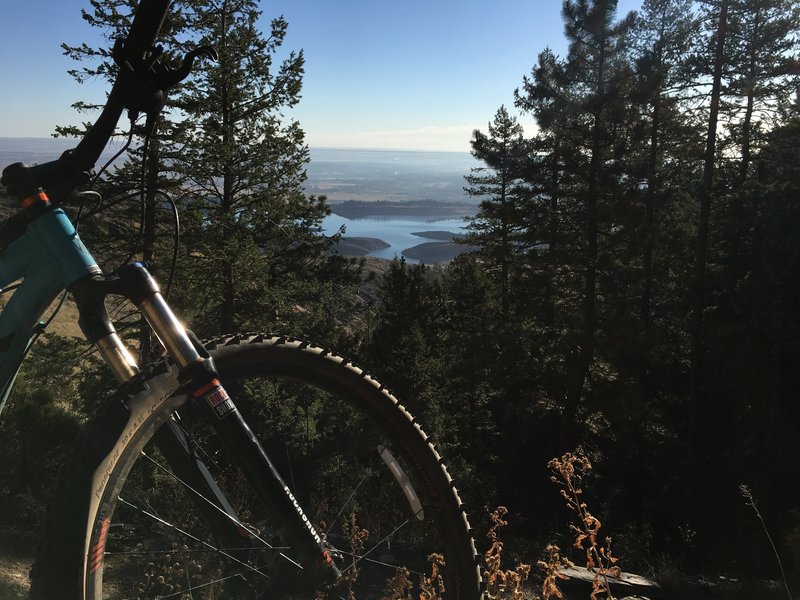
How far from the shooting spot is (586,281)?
1631cm

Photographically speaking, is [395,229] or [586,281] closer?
[586,281]

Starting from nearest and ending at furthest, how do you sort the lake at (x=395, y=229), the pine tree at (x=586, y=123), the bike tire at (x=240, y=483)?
the bike tire at (x=240, y=483) < the pine tree at (x=586, y=123) < the lake at (x=395, y=229)

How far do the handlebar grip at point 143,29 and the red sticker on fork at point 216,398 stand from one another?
104 cm

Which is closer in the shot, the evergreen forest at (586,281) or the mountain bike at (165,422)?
the mountain bike at (165,422)

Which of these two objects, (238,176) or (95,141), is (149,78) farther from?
(238,176)

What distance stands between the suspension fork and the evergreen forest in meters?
9.40

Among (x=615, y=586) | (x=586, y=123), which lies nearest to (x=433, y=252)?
(x=586, y=123)

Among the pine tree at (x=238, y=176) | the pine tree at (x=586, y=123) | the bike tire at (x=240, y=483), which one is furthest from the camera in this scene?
the pine tree at (x=586, y=123)

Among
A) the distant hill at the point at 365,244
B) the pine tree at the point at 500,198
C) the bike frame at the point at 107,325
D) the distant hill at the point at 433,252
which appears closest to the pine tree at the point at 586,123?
the pine tree at the point at 500,198

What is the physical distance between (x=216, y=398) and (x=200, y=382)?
7cm

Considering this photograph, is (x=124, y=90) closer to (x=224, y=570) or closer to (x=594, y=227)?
(x=224, y=570)

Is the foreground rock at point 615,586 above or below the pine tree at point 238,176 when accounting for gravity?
below

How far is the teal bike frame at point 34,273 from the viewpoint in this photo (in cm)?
157

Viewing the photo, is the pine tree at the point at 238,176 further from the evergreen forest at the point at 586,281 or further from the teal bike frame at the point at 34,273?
the teal bike frame at the point at 34,273
